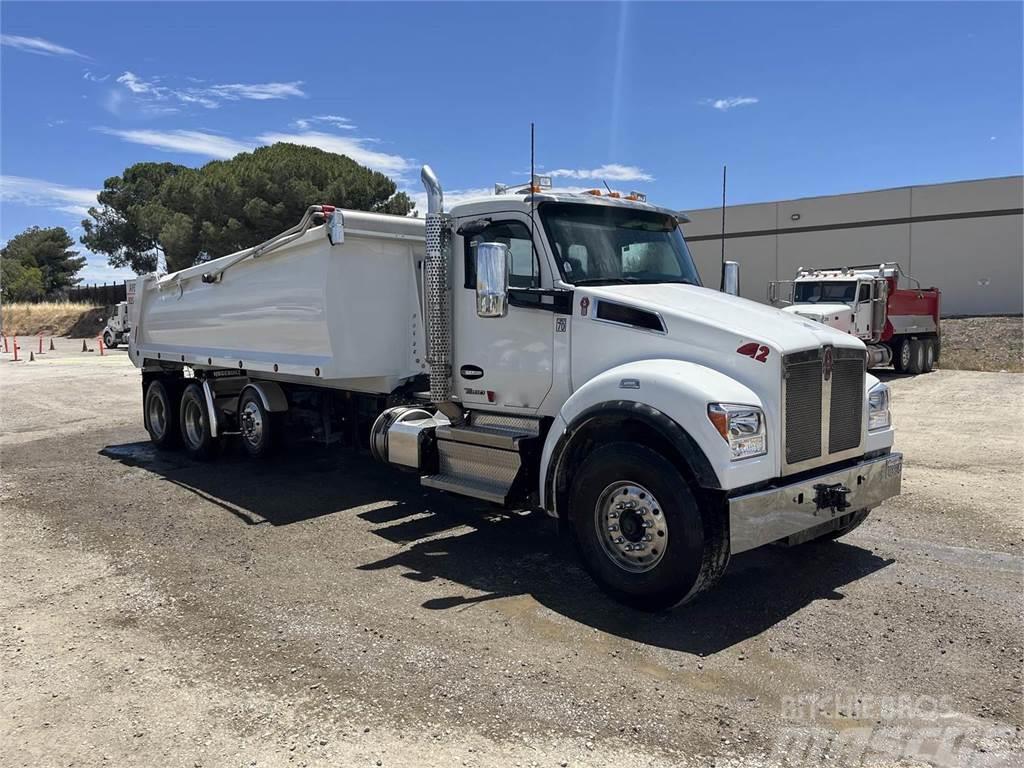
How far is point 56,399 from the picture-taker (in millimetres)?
16656

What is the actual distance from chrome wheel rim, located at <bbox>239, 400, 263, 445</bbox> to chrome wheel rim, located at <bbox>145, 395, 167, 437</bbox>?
1984 mm

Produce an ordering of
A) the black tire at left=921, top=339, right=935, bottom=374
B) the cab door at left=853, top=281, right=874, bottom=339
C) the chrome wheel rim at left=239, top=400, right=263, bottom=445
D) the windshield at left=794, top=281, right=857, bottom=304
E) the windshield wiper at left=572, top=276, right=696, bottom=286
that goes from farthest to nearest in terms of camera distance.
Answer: the black tire at left=921, top=339, right=935, bottom=374
the windshield at left=794, top=281, right=857, bottom=304
the cab door at left=853, top=281, right=874, bottom=339
the chrome wheel rim at left=239, top=400, right=263, bottom=445
the windshield wiper at left=572, top=276, right=696, bottom=286

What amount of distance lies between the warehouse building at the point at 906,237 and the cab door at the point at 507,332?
2532cm

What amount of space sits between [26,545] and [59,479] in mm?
2801

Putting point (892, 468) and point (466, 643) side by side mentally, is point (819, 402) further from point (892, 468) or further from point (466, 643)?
point (466, 643)

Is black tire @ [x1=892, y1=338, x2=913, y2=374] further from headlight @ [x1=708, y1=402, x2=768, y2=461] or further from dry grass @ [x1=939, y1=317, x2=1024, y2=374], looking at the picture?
headlight @ [x1=708, y1=402, x2=768, y2=461]

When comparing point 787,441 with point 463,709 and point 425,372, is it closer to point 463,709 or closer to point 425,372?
point 463,709

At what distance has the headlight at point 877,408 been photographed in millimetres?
5434

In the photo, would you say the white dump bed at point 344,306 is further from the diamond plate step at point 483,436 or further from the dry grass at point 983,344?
the dry grass at point 983,344

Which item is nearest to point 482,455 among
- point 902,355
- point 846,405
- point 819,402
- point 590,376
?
point 590,376

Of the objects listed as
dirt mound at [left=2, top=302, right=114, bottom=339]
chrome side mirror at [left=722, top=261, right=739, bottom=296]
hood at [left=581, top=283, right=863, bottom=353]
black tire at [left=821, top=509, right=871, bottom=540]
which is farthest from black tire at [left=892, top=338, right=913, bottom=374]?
dirt mound at [left=2, top=302, right=114, bottom=339]

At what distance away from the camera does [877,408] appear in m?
5.50

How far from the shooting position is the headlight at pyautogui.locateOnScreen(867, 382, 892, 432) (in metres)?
5.43

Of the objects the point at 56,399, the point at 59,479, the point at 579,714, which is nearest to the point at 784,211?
the point at 56,399
